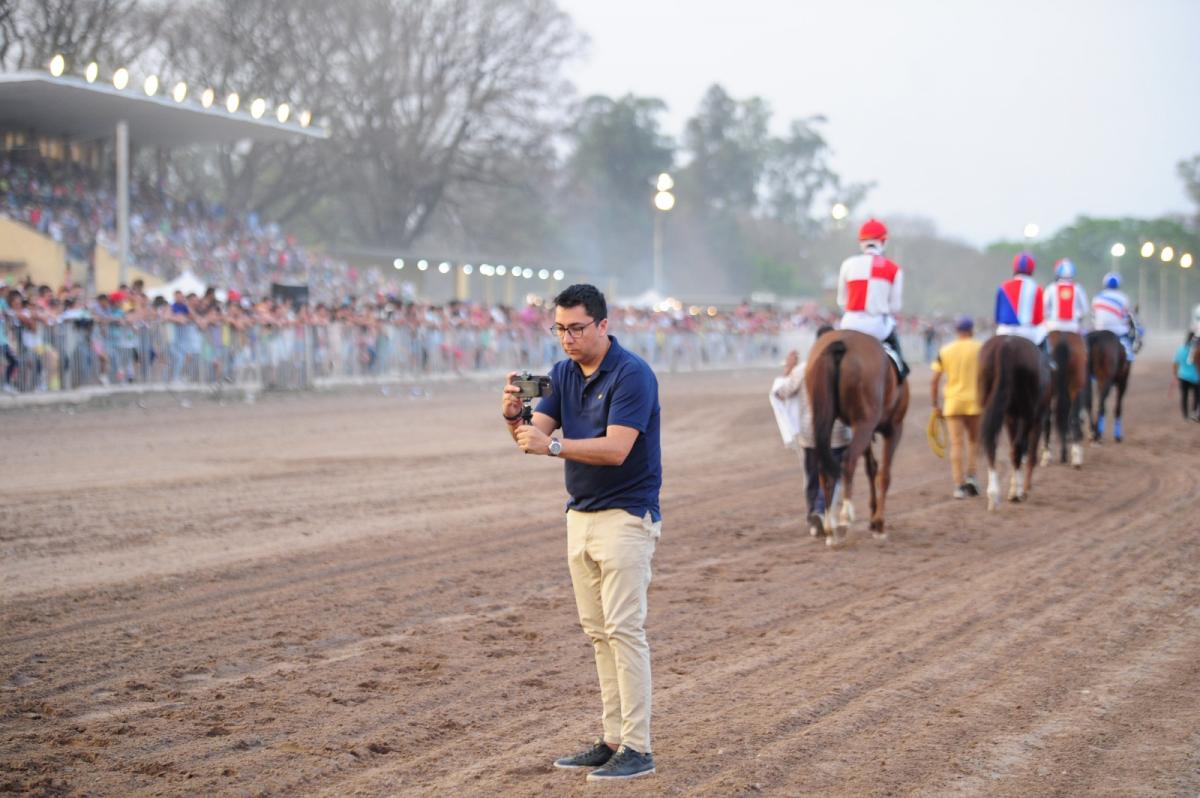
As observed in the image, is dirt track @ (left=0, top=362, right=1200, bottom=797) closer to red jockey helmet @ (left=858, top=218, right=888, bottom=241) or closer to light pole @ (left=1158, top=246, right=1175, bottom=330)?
red jockey helmet @ (left=858, top=218, right=888, bottom=241)

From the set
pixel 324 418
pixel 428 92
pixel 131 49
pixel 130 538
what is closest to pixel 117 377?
pixel 324 418

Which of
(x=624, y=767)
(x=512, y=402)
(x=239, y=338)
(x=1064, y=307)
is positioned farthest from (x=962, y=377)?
(x=239, y=338)

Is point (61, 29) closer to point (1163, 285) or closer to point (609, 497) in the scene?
point (609, 497)

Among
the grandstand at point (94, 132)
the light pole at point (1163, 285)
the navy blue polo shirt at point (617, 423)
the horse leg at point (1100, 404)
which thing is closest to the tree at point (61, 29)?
the grandstand at point (94, 132)

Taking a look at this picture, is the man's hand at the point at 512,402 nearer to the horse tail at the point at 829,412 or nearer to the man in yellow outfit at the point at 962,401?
the horse tail at the point at 829,412

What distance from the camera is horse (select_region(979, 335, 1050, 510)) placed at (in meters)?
12.0

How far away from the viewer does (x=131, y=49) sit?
39781 millimetres

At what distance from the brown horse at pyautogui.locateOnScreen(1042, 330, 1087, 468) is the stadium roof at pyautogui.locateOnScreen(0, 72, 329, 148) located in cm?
2036

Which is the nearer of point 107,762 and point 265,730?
point 107,762

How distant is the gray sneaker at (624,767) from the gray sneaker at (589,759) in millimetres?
68

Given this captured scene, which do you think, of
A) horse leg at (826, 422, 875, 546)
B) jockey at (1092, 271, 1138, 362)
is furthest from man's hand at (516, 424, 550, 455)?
jockey at (1092, 271, 1138, 362)

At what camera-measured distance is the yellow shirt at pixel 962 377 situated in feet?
41.9

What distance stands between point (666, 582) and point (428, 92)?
42.1 meters

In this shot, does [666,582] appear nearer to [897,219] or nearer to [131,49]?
[131,49]
